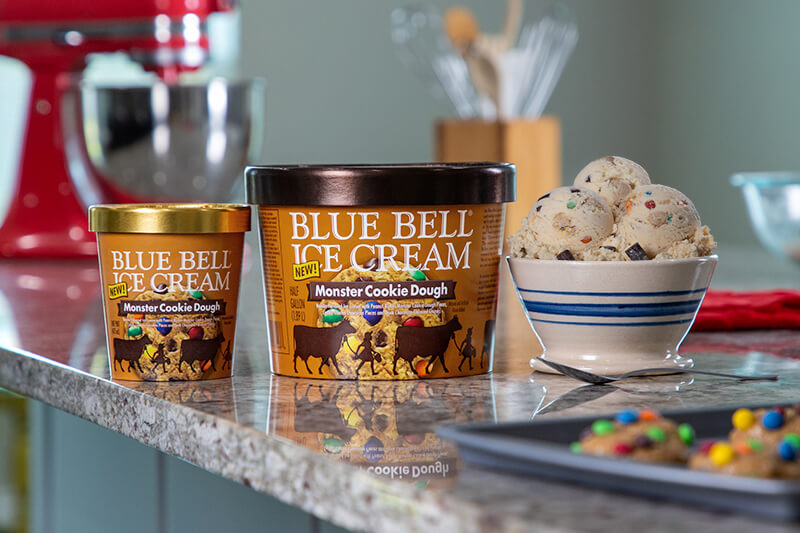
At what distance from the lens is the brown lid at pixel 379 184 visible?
663 mm

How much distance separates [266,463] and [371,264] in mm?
196

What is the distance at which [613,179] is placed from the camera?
708 millimetres

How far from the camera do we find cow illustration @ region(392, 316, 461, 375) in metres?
0.67

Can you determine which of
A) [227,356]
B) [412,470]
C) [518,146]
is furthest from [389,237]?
[518,146]

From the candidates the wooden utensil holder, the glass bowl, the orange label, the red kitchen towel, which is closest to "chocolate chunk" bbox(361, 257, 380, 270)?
the orange label

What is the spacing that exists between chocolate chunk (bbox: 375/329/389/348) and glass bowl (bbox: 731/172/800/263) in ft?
2.71

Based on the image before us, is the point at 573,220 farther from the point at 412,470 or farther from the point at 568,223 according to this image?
the point at 412,470

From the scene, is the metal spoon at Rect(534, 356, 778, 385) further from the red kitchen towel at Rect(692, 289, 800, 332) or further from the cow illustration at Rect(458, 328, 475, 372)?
the red kitchen towel at Rect(692, 289, 800, 332)

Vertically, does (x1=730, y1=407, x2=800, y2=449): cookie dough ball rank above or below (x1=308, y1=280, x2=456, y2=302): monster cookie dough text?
below

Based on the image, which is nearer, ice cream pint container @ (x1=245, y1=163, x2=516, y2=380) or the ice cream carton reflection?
the ice cream carton reflection

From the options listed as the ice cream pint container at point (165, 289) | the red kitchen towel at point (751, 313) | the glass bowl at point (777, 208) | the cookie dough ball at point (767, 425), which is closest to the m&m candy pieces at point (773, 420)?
the cookie dough ball at point (767, 425)

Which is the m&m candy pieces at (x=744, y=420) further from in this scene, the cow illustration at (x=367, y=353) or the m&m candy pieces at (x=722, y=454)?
the cow illustration at (x=367, y=353)

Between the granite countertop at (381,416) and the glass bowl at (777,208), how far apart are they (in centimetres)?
48

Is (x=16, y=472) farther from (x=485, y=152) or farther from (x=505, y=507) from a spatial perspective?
(x=505, y=507)
